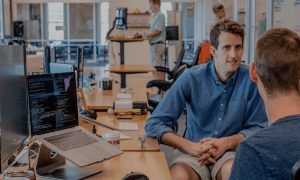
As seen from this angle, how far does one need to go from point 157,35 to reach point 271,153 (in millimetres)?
6717

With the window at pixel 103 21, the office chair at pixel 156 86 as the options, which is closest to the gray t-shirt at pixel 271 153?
the office chair at pixel 156 86

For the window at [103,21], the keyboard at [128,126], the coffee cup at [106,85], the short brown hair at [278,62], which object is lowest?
the keyboard at [128,126]

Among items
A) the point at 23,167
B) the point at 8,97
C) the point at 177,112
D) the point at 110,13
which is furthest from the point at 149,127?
the point at 110,13

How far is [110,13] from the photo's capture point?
9.70 metres

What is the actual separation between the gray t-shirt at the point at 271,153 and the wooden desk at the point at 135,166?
2.50ft

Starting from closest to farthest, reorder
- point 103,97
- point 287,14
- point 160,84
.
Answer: point 103,97, point 287,14, point 160,84

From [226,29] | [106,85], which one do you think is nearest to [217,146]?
[226,29]

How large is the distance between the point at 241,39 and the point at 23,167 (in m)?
1.45

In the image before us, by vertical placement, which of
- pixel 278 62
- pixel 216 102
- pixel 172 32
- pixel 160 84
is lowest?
pixel 160 84

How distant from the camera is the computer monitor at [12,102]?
1765 millimetres

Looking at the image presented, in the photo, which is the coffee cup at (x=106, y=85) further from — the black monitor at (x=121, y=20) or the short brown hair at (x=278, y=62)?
the short brown hair at (x=278, y=62)

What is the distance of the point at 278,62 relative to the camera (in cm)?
144

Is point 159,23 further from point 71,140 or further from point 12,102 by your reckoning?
point 12,102

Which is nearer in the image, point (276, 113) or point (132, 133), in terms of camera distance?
point (276, 113)
